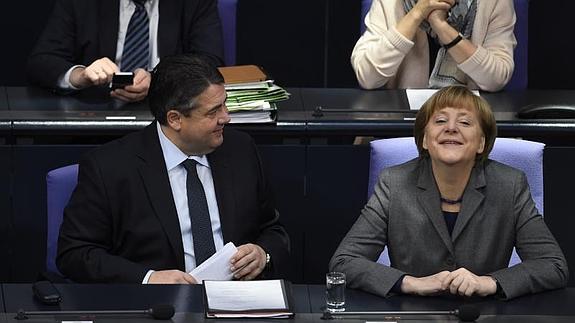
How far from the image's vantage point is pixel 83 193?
4.08 meters

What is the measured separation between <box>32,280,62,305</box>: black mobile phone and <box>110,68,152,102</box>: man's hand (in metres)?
1.48

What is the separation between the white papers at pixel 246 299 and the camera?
346 centimetres

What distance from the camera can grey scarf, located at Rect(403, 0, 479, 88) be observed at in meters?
5.37

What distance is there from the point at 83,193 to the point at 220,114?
49cm

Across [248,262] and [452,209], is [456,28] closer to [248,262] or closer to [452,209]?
[452,209]

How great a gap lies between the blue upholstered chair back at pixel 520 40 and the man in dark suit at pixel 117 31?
62 cm

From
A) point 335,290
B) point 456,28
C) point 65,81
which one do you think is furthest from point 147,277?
point 456,28

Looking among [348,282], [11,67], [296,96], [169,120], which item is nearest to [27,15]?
[11,67]

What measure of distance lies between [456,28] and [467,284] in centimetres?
198

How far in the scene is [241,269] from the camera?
13.4ft

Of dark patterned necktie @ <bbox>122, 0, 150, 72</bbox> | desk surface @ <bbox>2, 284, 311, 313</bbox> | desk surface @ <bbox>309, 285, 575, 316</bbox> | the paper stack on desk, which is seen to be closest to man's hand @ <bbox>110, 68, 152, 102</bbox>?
the paper stack on desk

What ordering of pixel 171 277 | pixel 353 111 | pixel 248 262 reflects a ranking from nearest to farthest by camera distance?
pixel 171 277 → pixel 248 262 → pixel 353 111

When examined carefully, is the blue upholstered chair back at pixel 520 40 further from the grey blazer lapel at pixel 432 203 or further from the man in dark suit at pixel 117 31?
the grey blazer lapel at pixel 432 203

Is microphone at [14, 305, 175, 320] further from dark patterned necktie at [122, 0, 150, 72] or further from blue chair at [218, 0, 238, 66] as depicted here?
blue chair at [218, 0, 238, 66]
